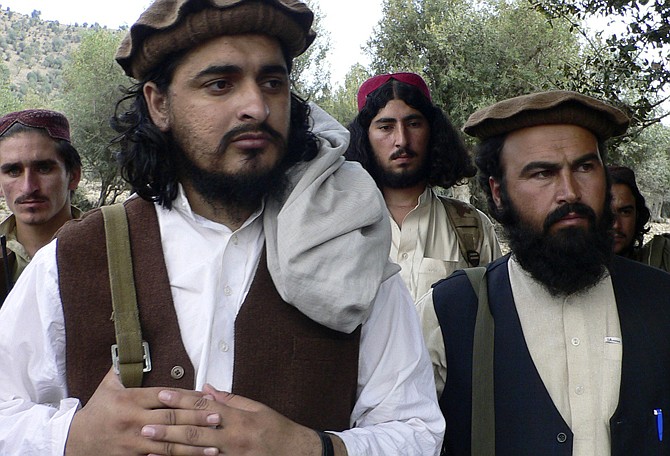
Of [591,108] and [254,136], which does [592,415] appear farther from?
[254,136]

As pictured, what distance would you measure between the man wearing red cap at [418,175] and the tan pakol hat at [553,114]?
4.65 ft

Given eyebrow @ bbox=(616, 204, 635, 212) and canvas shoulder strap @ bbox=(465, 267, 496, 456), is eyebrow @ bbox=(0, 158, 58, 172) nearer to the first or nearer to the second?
canvas shoulder strap @ bbox=(465, 267, 496, 456)

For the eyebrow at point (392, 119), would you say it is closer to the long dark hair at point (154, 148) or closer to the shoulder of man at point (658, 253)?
the shoulder of man at point (658, 253)

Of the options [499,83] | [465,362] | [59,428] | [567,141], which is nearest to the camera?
[59,428]

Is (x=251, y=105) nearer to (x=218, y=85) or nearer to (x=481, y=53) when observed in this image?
(x=218, y=85)

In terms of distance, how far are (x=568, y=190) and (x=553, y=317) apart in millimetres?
483

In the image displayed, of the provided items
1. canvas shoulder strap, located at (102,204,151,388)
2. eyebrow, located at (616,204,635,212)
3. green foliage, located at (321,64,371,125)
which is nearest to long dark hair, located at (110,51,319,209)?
canvas shoulder strap, located at (102,204,151,388)

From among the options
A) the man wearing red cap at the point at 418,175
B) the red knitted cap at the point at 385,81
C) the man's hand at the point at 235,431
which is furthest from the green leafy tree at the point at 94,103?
the man's hand at the point at 235,431

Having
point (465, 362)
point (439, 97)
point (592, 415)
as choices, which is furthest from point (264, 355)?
point (439, 97)

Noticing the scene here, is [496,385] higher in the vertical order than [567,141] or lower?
lower

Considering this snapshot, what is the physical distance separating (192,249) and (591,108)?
64.6 inches

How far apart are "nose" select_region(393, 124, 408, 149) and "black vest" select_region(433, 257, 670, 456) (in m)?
1.97

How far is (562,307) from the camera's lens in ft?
8.63

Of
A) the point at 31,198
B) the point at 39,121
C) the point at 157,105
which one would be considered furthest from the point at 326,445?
the point at 39,121
